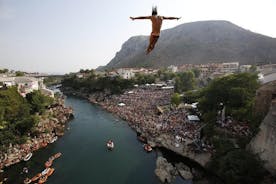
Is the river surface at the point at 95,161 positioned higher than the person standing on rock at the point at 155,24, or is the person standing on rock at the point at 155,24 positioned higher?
the person standing on rock at the point at 155,24

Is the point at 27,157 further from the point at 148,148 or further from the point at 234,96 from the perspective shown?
the point at 234,96

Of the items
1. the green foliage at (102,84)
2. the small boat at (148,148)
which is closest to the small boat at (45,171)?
the small boat at (148,148)

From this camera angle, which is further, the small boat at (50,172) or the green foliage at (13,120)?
the green foliage at (13,120)

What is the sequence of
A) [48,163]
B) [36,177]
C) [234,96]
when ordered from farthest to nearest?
[234,96] < [48,163] < [36,177]

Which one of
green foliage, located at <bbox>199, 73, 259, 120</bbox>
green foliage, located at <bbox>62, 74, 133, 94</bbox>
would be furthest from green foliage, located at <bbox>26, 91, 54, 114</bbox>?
green foliage, located at <bbox>62, 74, 133, 94</bbox>

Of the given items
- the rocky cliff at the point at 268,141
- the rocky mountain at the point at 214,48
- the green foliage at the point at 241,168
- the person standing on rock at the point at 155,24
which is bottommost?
the green foliage at the point at 241,168

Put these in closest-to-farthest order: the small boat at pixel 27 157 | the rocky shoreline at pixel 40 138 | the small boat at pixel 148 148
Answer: the rocky shoreline at pixel 40 138 → the small boat at pixel 27 157 → the small boat at pixel 148 148

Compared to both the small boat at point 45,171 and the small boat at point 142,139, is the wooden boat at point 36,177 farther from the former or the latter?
the small boat at point 142,139

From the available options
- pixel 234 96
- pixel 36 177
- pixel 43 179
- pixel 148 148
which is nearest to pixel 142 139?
pixel 148 148
